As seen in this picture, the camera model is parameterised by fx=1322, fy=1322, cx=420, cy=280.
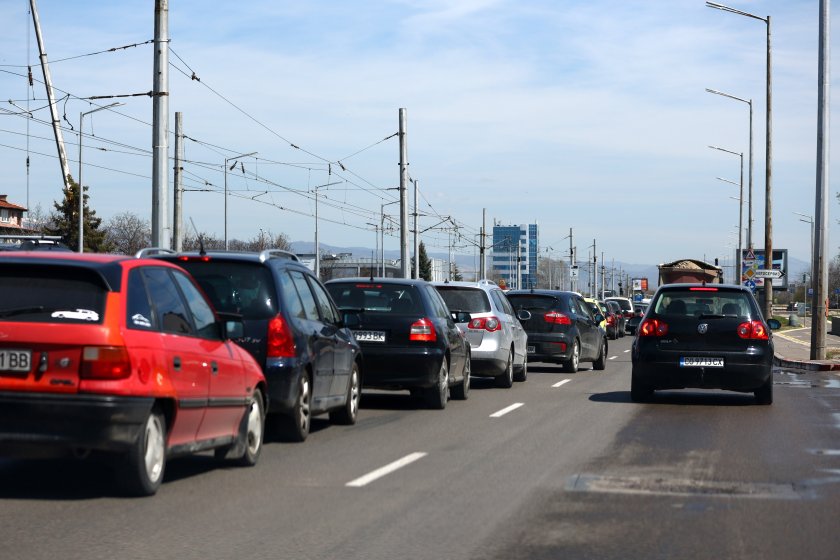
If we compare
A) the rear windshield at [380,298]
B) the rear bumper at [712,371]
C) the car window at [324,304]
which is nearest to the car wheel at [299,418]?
the car window at [324,304]

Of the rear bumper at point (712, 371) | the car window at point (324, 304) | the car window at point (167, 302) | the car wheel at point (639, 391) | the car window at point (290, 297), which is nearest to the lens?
the car window at point (167, 302)

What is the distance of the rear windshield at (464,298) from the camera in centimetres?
2067

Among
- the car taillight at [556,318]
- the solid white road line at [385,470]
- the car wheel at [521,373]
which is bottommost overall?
the car wheel at [521,373]

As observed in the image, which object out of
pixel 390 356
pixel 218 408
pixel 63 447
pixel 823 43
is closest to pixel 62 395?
pixel 63 447

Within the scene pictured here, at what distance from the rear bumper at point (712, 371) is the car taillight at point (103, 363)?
1071 centimetres

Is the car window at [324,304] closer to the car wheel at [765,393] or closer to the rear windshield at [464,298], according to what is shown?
the car wheel at [765,393]

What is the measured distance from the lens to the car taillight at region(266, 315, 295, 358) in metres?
11.6

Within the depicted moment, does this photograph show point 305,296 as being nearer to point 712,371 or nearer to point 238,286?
point 238,286

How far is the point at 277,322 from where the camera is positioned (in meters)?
→ 11.6

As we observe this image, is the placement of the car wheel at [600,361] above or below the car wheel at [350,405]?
below

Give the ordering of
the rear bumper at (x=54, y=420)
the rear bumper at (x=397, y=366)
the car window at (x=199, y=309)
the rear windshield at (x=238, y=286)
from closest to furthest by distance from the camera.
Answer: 1. the rear bumper at (x=54, y=420)
2. the car window at (x=199, y=309)
3. the rear windshield at (x=238, y=286)
4. the rear bumper at (x=397, y=366)

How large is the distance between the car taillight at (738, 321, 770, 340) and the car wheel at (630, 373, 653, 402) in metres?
1.47

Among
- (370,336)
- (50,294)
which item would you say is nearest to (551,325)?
(370,336)

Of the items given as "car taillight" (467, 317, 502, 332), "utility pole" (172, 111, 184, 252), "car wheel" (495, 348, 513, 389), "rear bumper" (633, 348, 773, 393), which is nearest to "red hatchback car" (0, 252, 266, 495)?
"rear bumper" (633, 348, 773, 393)
